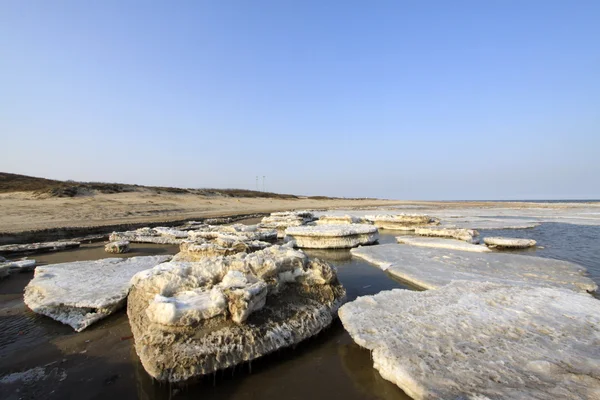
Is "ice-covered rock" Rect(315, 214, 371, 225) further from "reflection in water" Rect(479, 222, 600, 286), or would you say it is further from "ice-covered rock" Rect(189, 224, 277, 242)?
"reflection in water" Rect(479, 222, 600, 286)

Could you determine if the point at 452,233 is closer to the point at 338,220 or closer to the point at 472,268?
the point at 338,220

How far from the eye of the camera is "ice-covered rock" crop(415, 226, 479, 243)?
480 inches

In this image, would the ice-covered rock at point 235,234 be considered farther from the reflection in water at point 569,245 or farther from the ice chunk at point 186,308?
the reflection in water at point 569,245

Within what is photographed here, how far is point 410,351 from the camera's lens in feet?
11.0

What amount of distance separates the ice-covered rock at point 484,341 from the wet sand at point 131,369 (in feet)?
0.95

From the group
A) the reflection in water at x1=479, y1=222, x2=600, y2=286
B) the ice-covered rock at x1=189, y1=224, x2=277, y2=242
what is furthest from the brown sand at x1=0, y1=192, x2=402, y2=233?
the reflection in water at x1=479, y1=222, x2=600, y2=286

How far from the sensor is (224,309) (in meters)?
3.64

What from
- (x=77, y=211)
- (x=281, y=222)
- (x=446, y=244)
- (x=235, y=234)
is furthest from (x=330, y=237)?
(x=77, y=211)

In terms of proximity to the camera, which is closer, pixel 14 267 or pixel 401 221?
pixel 14 267

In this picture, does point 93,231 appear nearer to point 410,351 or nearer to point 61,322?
point 61,322

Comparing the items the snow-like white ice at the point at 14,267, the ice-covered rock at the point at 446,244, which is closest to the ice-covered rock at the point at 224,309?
the snow-like white ice at the point at 14,267

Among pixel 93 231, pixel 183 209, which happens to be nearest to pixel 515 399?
pixel 93 231

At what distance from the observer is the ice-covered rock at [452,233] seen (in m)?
12.2

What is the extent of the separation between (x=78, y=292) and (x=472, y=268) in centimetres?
880
